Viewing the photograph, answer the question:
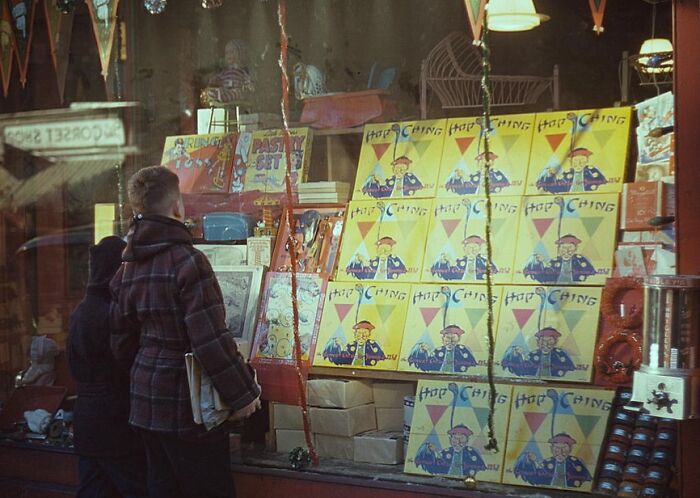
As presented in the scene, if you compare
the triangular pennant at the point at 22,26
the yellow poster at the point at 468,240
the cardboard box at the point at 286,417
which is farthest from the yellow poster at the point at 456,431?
the triangular pennant at the point at 22,26

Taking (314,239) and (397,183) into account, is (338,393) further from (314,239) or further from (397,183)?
(397,183)

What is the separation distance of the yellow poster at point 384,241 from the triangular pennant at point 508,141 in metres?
0.51

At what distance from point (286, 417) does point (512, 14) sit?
2513 millimetres

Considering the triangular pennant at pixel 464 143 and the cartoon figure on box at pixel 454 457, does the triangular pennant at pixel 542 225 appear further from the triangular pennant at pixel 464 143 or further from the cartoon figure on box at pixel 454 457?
the cartoon figure on box at pixel 454 457

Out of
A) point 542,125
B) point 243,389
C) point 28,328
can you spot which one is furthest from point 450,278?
point 28,328

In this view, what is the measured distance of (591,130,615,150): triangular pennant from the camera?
5.01 meters

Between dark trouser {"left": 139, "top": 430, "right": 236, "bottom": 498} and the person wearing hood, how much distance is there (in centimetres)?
28

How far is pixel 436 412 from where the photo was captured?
196 inches

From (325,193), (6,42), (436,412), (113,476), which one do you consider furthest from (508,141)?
(6,42)

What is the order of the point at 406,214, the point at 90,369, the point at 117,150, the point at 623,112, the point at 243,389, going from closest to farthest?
the point at 243,389 < the point at 90,369 < the point at 623,112 < the point at 406,214 < the point at 117,150

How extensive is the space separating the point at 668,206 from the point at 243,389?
220 centimetres

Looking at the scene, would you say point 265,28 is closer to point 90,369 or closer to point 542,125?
point 542,125

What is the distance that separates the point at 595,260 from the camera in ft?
16.0

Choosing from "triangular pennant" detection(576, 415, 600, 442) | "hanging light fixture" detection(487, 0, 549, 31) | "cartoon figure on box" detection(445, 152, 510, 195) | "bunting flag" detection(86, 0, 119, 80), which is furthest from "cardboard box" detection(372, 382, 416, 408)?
"bunting flag" detection(86, 0, 119, 80)
